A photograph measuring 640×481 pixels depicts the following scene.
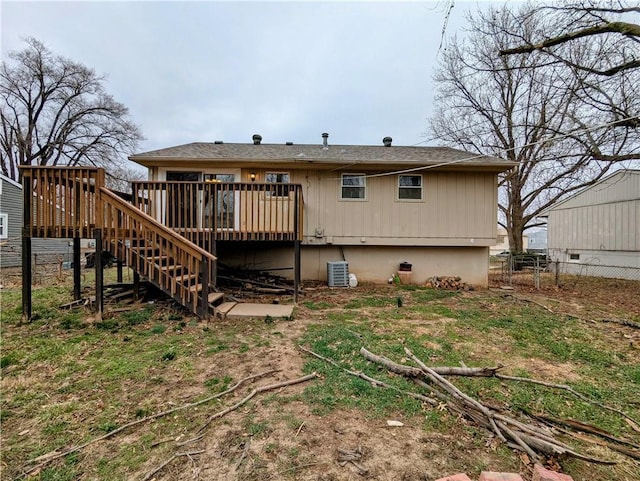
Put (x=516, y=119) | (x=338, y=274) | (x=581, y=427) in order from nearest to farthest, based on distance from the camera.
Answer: (x=581, y=427) < (x=338, y=274) < (x=516, y=119)

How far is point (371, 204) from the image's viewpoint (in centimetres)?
949

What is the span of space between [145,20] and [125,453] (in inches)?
556

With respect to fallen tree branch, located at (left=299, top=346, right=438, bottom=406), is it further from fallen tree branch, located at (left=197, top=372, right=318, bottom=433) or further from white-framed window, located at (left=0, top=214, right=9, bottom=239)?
white-framed window, located at (left=0, top=214, right=9, bottom=239)

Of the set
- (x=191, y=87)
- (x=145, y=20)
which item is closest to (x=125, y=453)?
(x=145, y=20)

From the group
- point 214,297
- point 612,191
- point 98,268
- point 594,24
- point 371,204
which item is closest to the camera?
point 98,268

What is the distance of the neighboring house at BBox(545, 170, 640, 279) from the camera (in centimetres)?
1189

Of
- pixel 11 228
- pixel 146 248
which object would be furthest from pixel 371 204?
pixel 11 228

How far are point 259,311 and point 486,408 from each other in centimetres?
424

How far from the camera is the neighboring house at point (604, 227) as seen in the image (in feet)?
39.0

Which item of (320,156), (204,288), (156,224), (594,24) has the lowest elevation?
(204,288)

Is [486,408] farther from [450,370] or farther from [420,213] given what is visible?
[420,213]

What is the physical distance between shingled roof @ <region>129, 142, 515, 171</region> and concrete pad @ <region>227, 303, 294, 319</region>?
4.34 metres

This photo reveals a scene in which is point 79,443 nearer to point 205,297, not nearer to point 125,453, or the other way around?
point 125,453

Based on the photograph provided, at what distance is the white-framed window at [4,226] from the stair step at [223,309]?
631 inches
